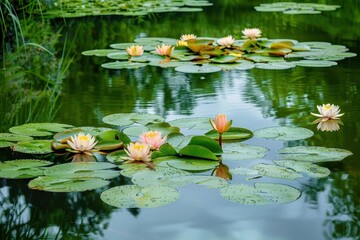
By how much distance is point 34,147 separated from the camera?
2.09 m

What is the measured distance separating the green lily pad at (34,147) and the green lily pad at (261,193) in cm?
63

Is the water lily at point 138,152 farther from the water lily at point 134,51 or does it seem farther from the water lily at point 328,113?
the water lily at point 134,51

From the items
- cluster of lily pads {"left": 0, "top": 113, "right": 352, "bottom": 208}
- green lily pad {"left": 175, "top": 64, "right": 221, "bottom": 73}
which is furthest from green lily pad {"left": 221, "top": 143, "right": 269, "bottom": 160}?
green lily pad {"left": 175, "top": 64, "right": 221, "bottom": 73}

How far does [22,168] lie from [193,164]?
48cm

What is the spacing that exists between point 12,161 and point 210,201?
0.64m

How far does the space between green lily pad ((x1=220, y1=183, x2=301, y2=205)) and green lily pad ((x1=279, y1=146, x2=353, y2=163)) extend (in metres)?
0.24

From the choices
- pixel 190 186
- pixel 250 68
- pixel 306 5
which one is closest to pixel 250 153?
pixel 190 186

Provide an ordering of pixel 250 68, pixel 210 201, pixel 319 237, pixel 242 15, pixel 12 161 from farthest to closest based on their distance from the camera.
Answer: pixel 242 15 → pixel 250 68 → pixel 12 161 → pixel 210 201 → pixel 319 237

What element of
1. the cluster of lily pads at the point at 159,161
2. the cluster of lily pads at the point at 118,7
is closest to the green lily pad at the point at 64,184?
the cluster of lily pads at the point at 159,161

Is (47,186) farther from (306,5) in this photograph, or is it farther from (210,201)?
(306,5)

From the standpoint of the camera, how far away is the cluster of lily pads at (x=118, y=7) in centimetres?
591

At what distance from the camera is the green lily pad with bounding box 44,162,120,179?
6.04 feet

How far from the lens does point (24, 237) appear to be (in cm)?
153

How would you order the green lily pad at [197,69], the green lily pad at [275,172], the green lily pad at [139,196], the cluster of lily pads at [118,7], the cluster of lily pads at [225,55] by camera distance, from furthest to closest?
the cluster of lily pads at [118,7]
the cluster of lily pads at [225,55]
the green lily pad at [197,69]
the green lily pad at [275,172]
the green lily pad at [139,196]
